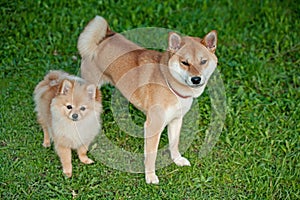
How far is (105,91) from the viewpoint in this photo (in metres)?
5.55

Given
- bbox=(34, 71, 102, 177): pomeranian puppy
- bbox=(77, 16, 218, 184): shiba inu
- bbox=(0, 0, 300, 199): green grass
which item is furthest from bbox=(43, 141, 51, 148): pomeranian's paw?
bbox=(77, 16, 218, 184): shiba inu

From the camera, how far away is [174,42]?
4.19m

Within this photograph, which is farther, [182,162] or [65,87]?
[182,162]

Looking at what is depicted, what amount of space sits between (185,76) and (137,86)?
60 centimetres

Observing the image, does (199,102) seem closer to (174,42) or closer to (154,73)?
(154,73)

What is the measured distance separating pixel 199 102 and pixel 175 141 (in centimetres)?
80

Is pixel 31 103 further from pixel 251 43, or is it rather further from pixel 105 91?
pixel 251 43

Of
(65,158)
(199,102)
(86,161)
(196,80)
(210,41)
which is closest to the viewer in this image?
(196,80)

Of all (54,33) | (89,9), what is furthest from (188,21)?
(54,33)

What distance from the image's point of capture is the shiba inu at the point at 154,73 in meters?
4.18

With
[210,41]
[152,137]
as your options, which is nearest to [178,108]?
[152,137]

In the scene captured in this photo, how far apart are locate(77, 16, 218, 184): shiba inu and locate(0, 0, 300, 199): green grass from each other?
33cm

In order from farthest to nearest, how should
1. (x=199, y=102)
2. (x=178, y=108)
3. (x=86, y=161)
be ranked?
1. (x=199, y=102)
2. (x=86, y=161)
3. (x=178, y=108)

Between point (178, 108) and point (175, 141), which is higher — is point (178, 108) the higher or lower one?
the higher one
